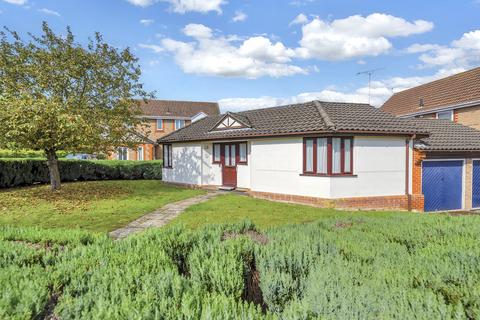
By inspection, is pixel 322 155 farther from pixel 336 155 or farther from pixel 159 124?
pixel 159 124

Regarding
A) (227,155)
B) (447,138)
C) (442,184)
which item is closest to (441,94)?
A: (447,138)

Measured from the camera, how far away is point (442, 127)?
59.1 feet

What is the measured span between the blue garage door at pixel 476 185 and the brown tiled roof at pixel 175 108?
33146 millimetres

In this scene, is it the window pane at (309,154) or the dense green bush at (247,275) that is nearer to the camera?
the dense green bush at (247,275)

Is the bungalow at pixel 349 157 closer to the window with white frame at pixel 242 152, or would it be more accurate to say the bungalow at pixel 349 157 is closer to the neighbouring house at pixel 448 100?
the window with white frame at pixel 242 152

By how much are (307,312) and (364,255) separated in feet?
5.93

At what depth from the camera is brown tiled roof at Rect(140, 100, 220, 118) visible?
138 feet

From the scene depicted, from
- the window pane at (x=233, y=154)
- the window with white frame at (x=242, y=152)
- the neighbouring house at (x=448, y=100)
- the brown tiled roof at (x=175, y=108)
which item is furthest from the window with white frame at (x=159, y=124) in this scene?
the neighbouring house at (x=448, y=100)

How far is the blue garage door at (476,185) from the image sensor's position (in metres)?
16.1

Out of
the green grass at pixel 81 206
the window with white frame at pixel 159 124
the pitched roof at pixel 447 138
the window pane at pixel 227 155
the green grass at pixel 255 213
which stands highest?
the window with white frame at pixel 159 124

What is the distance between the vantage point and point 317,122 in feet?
46.3

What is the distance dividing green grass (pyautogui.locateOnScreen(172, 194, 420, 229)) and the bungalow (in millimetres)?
1079

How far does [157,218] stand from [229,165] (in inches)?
331

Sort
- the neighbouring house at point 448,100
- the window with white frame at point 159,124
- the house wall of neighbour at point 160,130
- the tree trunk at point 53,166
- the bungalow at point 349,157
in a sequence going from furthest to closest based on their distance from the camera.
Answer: the window with white frame at point 159,124
the house wall of neighbour at point 160,130
the neighbouring house at point 448,100
the tree trunk at point 53,166
the bungalow at point 349,157
